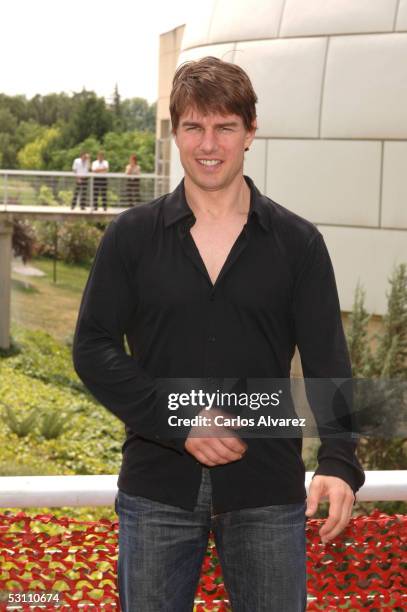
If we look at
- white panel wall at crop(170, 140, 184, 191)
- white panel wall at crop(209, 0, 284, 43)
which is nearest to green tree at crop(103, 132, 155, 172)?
white panel wall at crop(170, 140, 184, 191)

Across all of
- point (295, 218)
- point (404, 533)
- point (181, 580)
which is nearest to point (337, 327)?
point (295, 218)

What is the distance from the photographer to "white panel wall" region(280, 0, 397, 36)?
10.7m

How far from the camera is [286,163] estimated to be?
37.6 ft

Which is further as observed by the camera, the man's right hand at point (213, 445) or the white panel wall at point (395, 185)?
the white panel wall at point (395, 185)

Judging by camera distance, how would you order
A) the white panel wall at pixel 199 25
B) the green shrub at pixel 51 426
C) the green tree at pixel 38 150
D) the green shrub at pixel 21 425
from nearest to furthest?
the white panel wall at pixel 199 25, the green shrub at pixel 21 425, the green shrub at pixel 51 426, the green tree at pixel 38 150

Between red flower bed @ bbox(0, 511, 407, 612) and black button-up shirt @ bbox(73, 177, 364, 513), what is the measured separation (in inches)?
24.0

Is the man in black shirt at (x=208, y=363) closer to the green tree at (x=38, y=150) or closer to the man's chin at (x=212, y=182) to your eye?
the man's chin at (x=212, y=182)

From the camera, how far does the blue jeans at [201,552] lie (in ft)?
7.17

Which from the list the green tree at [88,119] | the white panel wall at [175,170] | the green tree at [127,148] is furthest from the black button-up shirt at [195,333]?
the green tree at [88,119]

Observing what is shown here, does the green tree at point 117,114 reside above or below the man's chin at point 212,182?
above

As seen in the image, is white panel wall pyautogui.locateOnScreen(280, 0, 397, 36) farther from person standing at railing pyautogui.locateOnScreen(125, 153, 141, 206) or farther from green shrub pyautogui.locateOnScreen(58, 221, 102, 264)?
green shrub pyautogui.locateOnScreen(58, 221, 102, 264)

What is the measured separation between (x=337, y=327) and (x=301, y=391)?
0.47m

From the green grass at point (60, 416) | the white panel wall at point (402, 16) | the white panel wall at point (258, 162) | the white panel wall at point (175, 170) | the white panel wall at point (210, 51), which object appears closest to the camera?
the white panel wall at point (402, 16)

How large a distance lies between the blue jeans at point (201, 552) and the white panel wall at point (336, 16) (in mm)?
9341
